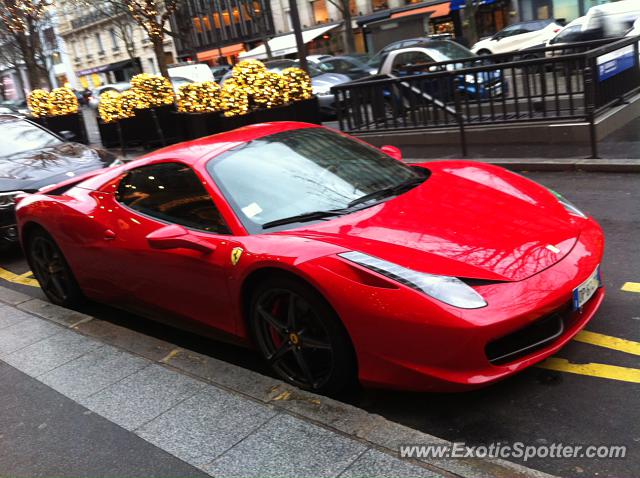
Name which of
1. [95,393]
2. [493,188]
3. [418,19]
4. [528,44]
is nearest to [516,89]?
[493,188]

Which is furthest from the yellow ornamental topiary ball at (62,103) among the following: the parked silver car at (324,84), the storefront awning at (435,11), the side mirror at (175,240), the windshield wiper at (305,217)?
the storefront awning at (435,11)

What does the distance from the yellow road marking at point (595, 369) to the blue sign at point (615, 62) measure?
231 inches

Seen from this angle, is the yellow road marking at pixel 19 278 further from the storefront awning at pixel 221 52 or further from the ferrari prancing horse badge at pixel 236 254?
the storefront awning at pixel 221 52

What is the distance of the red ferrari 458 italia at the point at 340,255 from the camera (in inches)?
115

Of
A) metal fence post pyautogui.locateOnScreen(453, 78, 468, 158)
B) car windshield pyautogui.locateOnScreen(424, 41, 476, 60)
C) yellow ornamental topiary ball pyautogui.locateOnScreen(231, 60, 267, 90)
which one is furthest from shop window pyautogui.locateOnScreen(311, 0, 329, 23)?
metal fence post pyautogui.locateOnScreen(453, 78, 468, 158)

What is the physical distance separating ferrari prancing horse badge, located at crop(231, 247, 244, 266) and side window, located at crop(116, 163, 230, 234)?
7.0 inches

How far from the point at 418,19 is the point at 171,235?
38.1 metres

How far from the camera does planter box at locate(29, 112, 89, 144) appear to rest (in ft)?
56.3

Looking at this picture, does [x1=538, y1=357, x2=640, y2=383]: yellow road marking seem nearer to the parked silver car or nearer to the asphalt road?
the asphalt road

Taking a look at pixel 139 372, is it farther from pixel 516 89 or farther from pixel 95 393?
pixel 516 89

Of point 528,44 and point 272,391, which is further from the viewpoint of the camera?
point 528,44

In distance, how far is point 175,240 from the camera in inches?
149

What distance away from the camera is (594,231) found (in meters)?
3.65

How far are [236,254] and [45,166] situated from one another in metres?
5.64
